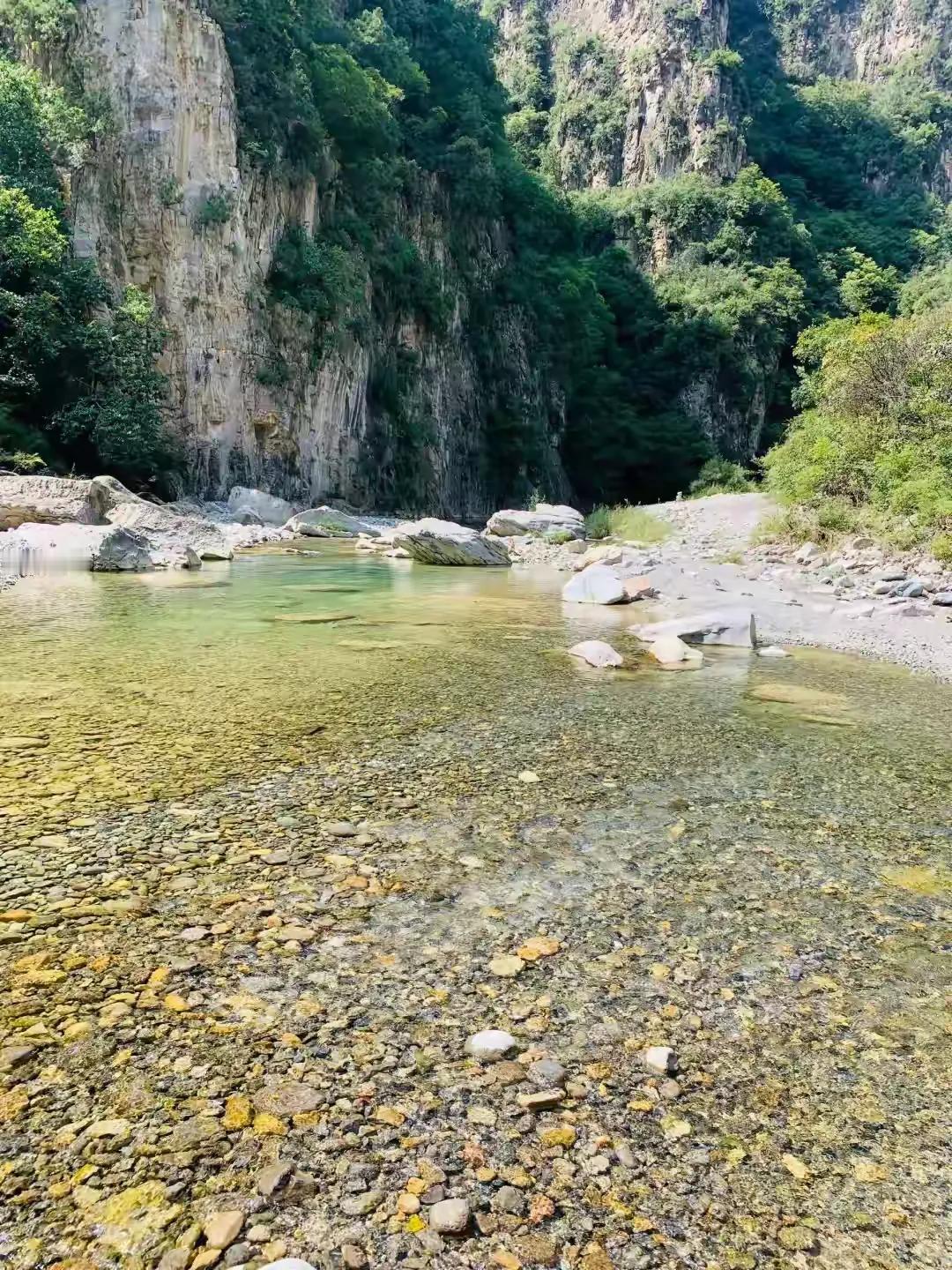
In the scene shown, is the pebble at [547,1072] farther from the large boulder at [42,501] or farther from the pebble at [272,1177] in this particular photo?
the large boulder at [42,501]

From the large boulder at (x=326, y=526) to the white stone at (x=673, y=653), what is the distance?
57.7ft

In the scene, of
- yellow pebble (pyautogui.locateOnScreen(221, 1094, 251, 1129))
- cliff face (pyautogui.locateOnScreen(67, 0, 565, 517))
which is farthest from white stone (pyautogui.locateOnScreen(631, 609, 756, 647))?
cliff face (pyautogui.locateOnScreen(67, 0, 565, 517))

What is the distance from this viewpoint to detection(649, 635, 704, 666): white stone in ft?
24.4

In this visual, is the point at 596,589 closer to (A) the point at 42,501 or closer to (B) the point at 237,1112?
(B) the point at 237,1112

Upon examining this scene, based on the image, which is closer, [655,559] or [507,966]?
[507,966]

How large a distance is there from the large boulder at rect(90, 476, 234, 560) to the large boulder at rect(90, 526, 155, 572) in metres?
2.31

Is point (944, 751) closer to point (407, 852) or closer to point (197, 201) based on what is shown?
point (407, 852)

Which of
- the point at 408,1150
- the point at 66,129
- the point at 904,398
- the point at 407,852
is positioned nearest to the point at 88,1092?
the point at 408,1150

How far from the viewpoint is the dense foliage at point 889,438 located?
14.2 metres

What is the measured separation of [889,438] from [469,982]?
16982mm

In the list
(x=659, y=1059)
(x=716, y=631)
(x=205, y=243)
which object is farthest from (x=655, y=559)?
(x=205, y=243)

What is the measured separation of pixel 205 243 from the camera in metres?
28.0

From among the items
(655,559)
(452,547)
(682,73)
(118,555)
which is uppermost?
(682,73)

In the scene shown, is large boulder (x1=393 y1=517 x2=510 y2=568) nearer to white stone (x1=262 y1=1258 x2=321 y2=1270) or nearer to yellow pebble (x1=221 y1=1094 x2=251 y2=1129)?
yellow pebble (x1=221 y1=1094 x2=251 y2=1129)
